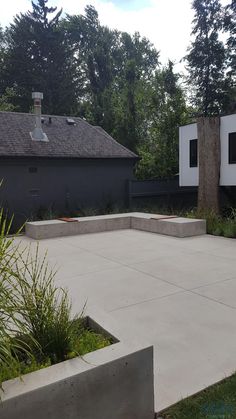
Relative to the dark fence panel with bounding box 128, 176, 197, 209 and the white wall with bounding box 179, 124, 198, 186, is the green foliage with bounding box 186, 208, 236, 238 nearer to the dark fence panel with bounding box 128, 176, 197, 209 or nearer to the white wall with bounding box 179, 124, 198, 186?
the white wall with bounding box 179, 124, 198, 186

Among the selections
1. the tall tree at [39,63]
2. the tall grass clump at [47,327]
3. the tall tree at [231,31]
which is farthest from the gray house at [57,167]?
the tall tree at [231,31]

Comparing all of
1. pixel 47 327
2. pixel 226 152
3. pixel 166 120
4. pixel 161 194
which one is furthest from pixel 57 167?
pixel 47 327

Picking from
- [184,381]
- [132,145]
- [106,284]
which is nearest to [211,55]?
[132,145]

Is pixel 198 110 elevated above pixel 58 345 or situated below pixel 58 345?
above

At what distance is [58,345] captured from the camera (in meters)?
2.23

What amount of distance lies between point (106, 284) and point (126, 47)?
37565 millimetres

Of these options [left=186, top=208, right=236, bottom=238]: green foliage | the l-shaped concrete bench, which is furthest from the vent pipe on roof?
[left=186, top=208, right=236, bottom=238]: green foliage

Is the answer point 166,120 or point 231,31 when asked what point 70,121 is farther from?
point 231,31

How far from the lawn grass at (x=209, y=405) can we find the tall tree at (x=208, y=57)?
83.5 ft

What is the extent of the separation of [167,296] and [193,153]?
989 cm

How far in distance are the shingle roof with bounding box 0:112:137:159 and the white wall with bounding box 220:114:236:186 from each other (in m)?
4.14

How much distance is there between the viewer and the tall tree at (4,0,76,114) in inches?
1099

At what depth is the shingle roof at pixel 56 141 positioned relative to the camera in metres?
12.4

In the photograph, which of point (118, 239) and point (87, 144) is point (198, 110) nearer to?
point (87, 144)
